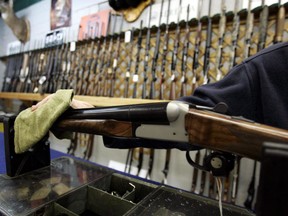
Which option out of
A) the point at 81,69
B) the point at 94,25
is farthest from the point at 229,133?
the point at 94,25

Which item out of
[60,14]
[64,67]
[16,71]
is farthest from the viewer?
[16,71]

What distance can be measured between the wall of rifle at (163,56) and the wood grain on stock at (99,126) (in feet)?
3.47

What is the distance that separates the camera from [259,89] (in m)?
0.57

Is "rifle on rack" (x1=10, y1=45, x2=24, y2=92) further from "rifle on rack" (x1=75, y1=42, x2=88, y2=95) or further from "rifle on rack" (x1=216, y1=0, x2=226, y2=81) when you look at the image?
"rifle on rack" (x1=216, y1=0, x2=226, y2=81)

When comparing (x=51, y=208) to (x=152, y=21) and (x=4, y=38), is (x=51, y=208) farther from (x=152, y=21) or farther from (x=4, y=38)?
(x=4, y=38)

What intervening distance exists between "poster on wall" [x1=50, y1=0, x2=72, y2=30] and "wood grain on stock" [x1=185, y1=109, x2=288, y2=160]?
251cm

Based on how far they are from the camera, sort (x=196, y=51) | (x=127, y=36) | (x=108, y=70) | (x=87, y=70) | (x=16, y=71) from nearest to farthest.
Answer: (x=196, y=51), (x=127, y=36), (x=108, y=70), (x=87, y=70), (x=16, y=71)

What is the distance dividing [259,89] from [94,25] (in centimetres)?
191

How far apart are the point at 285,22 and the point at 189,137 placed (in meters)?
1.26

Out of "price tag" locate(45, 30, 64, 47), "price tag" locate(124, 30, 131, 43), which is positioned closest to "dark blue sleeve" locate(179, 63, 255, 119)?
"price tag" locate(124, 30, 131, 43)

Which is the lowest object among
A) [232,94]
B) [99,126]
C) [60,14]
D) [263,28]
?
[99,126]

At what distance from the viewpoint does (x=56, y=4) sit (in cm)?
252

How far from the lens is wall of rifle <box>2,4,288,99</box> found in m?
1.24

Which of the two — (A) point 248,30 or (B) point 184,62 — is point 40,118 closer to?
(B) point 184,62
